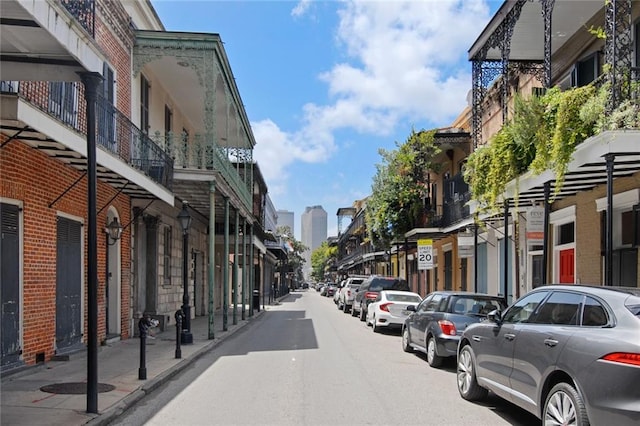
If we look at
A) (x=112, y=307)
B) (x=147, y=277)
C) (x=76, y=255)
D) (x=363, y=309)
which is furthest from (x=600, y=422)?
(x=363, y=309)

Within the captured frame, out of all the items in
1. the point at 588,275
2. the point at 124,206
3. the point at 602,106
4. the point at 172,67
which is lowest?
the point at 588,275

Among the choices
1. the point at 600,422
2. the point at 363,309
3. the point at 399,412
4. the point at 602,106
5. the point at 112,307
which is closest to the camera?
the point at 600,422

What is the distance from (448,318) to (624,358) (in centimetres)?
646

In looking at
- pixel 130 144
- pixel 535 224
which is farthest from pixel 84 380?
pixel 535 224

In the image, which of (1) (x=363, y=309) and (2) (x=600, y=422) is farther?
(1) (x=363, y=309)

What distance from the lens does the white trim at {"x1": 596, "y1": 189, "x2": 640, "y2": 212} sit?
457 inches

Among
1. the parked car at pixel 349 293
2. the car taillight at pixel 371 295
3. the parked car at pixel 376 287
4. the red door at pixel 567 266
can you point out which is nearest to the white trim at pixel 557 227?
the red door at pixel 567 266

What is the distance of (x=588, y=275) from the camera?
45.2ft

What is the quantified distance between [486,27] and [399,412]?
39.6 ft

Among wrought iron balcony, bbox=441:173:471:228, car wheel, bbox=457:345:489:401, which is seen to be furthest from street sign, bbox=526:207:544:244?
car wheel, bbox=457:345:489:401

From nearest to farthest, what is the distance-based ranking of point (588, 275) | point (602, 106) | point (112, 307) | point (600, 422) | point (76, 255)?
1. point (600, 422)
2. point (602, 106)
3. point (76, 255)
4. point (588, 275)
5. point (112, 307)

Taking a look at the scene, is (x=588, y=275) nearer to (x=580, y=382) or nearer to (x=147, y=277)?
(x=580, y=382)

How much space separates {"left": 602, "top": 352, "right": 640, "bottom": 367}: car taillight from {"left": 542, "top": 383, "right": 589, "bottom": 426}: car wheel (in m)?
0.54

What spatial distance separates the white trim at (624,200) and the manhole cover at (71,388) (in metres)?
10.1
